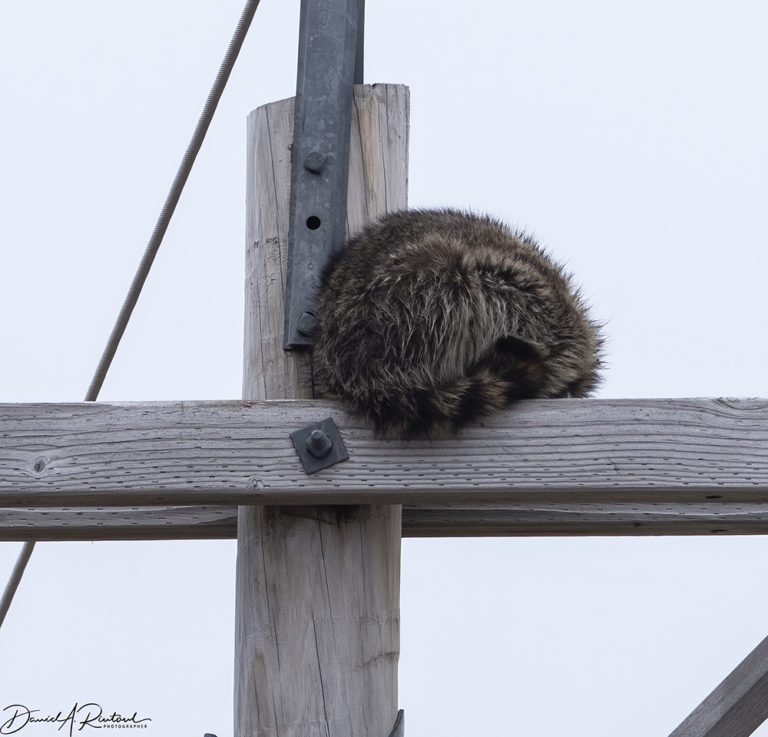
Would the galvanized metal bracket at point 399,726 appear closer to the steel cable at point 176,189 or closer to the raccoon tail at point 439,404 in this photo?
the raccoon tail at point 439,404

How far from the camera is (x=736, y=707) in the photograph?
6.80ft

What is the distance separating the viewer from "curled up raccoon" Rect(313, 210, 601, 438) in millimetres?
1751

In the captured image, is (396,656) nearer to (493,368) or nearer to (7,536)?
(493,368)

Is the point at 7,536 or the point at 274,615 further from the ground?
the point at 7,536

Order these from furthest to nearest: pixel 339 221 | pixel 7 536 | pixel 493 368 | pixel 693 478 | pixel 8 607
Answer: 1. pixel 8 607
2. pixel 7 536
3. pixel 339 221
4. pixel 493 368
5. pixel 693 478

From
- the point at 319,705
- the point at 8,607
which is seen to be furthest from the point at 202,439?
the point at 8,607

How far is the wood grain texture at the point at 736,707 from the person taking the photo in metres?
2.06

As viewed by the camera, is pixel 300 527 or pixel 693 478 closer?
pixel 693 478

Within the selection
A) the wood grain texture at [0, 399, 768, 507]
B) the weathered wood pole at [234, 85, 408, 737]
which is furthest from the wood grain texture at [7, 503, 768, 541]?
the wood grain texture at [0, 399, 768, 507]

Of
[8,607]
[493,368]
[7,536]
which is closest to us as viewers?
[493,368]

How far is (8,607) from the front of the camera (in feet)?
9.32

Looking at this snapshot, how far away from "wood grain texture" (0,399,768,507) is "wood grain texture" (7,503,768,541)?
1.28 ft

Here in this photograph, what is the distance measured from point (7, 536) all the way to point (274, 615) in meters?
0.70

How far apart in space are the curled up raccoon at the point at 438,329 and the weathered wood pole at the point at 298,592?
0.46ft
